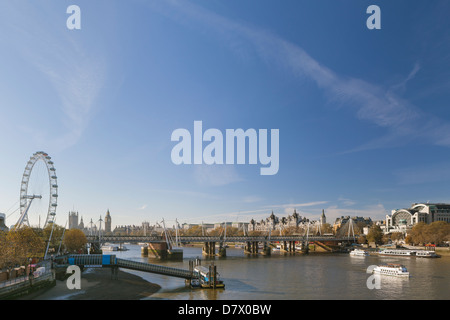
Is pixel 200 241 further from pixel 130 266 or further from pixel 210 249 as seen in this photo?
pixel 130 266

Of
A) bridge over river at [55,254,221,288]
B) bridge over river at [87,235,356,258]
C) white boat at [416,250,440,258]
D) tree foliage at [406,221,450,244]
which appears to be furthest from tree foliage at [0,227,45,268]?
tree foliage at [406,221,450,244]

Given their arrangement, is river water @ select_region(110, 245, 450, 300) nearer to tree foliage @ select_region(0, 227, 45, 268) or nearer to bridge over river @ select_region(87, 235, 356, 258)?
tree foliage @ select_region(0, 227, 45, 268)

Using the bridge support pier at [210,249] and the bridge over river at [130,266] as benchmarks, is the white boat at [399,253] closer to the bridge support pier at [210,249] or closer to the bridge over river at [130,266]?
the bridge support pier at [210,249]

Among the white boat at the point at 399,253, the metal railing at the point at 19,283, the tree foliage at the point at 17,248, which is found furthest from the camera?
the white boat at the point at 399,253

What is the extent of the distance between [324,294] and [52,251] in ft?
193

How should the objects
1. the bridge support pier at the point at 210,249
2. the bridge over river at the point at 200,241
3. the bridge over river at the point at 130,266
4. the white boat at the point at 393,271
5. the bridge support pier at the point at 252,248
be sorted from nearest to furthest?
the bridge over river at the point at 130,266 → the white boat at the point at 393,271 → the bridge over river at the point at 200,241 → the bridge support pier at the point at 210,249 → the bridge support pier at the point at 252,248

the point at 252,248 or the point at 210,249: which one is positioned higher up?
the point at 210,249

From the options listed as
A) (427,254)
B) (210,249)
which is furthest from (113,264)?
(427,254)

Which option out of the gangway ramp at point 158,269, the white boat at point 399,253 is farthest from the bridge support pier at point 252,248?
the gangway ramp at point 158,269

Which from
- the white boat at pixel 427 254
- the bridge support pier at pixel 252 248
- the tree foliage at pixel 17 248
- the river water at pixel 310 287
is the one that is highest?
the tree foliage at pixel 17 248
